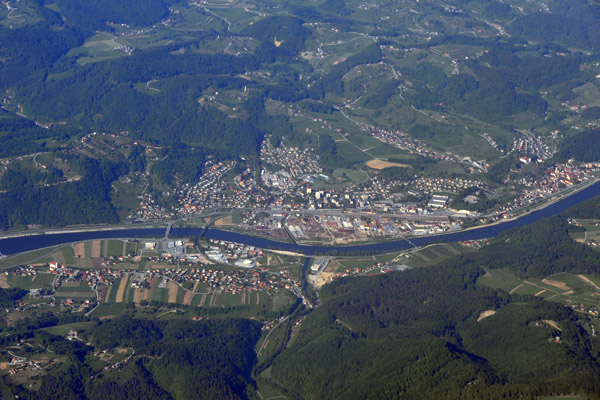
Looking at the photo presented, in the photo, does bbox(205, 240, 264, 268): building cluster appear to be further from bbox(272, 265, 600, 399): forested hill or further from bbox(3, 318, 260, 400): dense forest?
bbox(3, 318, 260, 400): dense forest

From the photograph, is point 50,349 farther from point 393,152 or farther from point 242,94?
point 242,94

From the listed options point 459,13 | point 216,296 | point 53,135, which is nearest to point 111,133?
point 53,135

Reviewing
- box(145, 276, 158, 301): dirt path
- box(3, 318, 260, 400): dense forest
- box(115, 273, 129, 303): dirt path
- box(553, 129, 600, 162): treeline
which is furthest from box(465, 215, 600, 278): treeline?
box(115, 273, 129, 303): dirt path

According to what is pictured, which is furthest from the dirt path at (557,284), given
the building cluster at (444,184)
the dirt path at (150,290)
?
the dirt path at (150,290)

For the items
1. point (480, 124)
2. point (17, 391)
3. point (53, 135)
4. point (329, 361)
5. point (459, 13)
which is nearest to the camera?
point (17, 391)

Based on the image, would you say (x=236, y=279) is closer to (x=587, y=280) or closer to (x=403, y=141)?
(x=587, y=280)

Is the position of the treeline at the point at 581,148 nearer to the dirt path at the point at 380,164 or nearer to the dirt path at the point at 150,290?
the dirt path at the point at 380,164

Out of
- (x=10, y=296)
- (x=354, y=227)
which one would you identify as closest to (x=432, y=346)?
(x=354, y=227)
